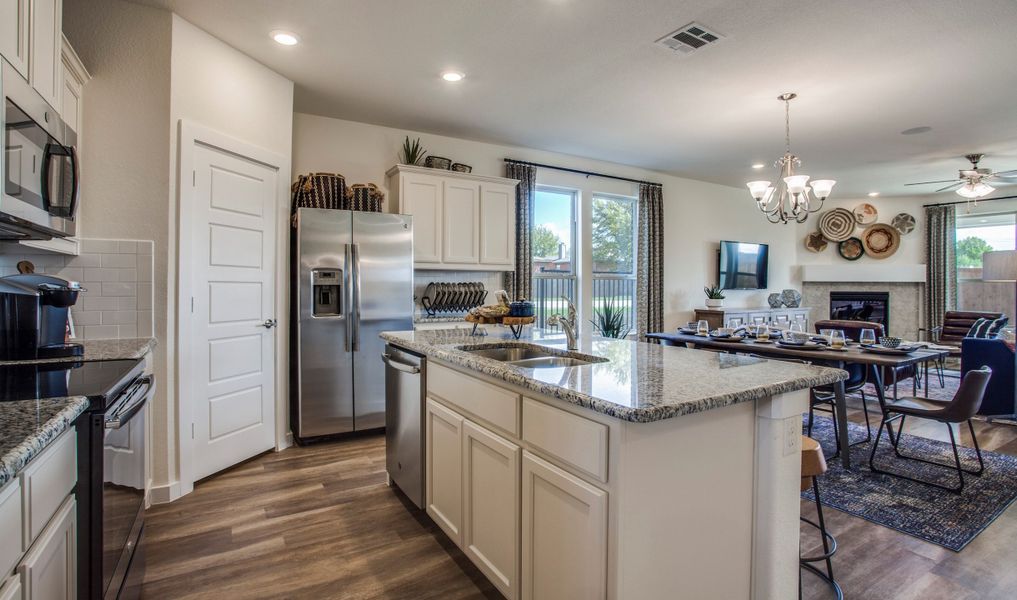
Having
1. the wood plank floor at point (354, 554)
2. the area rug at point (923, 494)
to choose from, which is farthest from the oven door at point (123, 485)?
the area rug at point (923, 494)

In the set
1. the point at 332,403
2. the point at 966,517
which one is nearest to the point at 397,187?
the point at 332,403

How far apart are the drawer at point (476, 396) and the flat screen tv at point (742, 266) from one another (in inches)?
239

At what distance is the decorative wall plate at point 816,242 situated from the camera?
8406 millimetres

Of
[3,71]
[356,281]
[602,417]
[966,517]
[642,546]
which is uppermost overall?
[3,71]

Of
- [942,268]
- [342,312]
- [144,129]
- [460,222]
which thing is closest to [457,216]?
[460,222]

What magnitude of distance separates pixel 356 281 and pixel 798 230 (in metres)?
7.78

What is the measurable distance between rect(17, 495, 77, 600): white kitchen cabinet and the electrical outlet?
1899 mm

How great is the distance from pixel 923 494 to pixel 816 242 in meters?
6.61

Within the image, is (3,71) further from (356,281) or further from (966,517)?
(966,517)

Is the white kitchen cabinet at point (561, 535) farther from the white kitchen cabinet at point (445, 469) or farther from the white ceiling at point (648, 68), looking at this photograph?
the white ceiling at point (648, 68)

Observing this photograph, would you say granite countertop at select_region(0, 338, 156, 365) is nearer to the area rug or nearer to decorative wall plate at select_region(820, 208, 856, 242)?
the area rug

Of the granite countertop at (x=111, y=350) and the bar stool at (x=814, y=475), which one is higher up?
the granite countertop at (x=111, y=350)

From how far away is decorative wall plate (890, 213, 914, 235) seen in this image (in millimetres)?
8023

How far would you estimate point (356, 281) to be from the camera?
3.78 m
